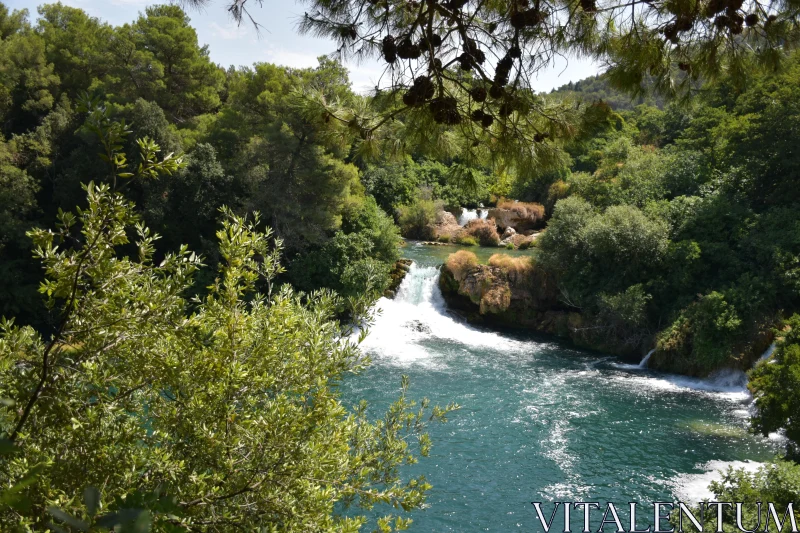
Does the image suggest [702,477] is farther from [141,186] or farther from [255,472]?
[141,186]

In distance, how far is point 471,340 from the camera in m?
16.9

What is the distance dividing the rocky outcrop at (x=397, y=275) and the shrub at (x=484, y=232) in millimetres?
6198

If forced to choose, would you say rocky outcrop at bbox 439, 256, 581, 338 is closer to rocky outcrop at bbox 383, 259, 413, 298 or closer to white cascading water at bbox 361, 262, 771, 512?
white cascading water at bbox 361, 262, 771, 512

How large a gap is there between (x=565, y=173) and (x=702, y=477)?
20.2 meters

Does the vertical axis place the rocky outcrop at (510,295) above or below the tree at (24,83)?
below

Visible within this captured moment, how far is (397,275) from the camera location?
1956 cm

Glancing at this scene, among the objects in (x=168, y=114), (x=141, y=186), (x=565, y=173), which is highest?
(x=565, y=173)

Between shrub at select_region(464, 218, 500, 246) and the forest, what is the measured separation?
146mm

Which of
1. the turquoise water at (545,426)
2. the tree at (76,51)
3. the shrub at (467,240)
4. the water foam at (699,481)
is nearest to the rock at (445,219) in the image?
the shrub at (467,240)

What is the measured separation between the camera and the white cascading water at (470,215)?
2766 centimetres

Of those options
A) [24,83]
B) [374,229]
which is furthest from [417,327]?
[24,83]

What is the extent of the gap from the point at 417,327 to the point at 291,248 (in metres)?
4.76

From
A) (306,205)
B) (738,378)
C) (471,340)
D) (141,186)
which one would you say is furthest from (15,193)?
(738,378)

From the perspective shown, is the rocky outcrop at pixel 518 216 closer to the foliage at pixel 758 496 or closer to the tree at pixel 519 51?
the foliage at pixel 758 496
